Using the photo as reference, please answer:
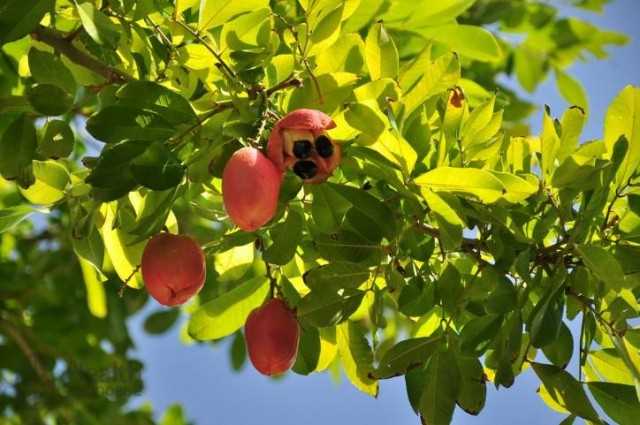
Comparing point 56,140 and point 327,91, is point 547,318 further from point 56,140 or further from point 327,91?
point 56,140

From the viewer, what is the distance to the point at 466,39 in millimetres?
2004

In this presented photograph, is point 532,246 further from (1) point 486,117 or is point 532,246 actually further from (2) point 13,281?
(2) point 13,281

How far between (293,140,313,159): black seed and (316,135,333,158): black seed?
0.04 ft

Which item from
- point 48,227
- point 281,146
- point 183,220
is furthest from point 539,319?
point 48,227

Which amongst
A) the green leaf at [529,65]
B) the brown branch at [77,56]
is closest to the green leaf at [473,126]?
the brown branch at [77,56]

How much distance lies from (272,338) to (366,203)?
0.73 ft

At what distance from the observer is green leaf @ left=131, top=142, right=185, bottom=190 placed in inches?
49.0

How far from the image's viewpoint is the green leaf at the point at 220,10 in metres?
1.46

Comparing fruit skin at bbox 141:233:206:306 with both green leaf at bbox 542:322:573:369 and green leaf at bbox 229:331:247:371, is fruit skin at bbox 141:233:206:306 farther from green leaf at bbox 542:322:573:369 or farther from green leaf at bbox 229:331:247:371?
green leaf at bbox 229:331:247:371

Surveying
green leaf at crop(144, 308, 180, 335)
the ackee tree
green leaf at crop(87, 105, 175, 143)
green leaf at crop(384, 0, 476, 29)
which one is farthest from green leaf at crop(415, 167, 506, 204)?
green leaf at crop(144, 308, 180, 335)

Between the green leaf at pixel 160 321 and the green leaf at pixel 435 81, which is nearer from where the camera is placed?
the green leaf at pixel 435 81

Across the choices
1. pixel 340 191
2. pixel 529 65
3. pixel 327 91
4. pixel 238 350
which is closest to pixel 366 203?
pixel 340 191

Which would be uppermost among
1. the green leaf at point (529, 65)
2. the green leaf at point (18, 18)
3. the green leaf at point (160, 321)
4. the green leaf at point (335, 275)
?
the green leaf at point (18, 18)

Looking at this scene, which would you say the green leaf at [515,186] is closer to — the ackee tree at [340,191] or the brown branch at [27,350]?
the ackee tree at [340,191]
